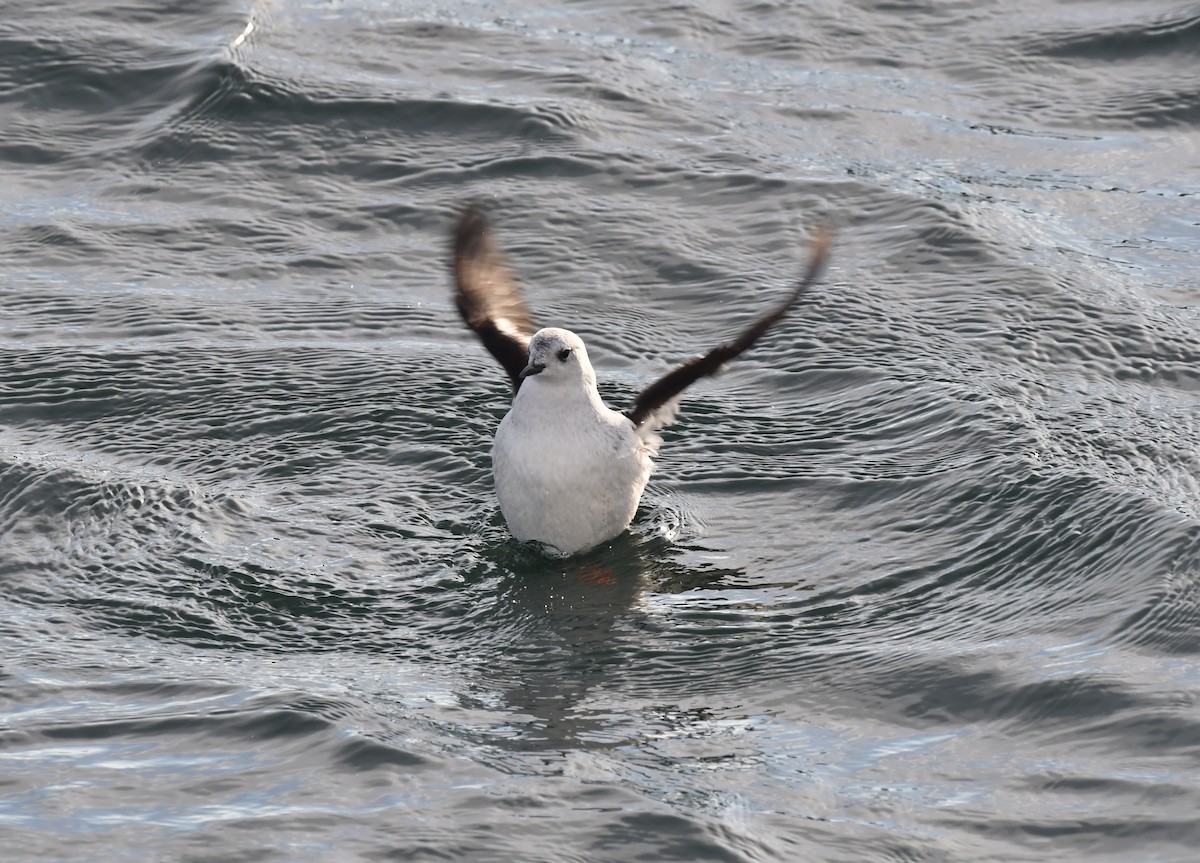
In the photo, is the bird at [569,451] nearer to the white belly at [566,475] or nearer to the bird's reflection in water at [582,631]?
the white belly at [566,475]

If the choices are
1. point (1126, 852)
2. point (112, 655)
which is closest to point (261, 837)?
point (112, 655)

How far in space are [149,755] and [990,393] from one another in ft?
18.2

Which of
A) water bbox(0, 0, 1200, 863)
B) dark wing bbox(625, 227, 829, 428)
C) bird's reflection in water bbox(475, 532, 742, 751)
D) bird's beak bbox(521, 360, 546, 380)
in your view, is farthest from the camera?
bird's beak bbox(521, 360, 546, 380)

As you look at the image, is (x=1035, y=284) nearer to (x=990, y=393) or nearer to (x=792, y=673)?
(x=990, y=393)

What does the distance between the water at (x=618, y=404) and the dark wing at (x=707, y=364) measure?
79 centimetres

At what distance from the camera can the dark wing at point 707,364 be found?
827cm

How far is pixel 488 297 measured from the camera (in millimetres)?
10430

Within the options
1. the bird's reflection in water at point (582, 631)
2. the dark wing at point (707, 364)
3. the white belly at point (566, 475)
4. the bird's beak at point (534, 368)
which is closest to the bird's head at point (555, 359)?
the bird's beak at point (534, 368)

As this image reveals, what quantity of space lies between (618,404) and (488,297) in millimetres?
1045

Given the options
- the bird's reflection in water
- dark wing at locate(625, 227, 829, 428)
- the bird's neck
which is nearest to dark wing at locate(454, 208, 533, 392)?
the bird's neck

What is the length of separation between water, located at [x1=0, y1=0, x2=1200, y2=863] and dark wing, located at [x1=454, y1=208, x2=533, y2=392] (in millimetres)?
607

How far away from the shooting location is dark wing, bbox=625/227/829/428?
8273mm

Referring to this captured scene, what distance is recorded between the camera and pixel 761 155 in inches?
546

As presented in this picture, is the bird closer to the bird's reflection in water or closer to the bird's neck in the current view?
the bird's neck
